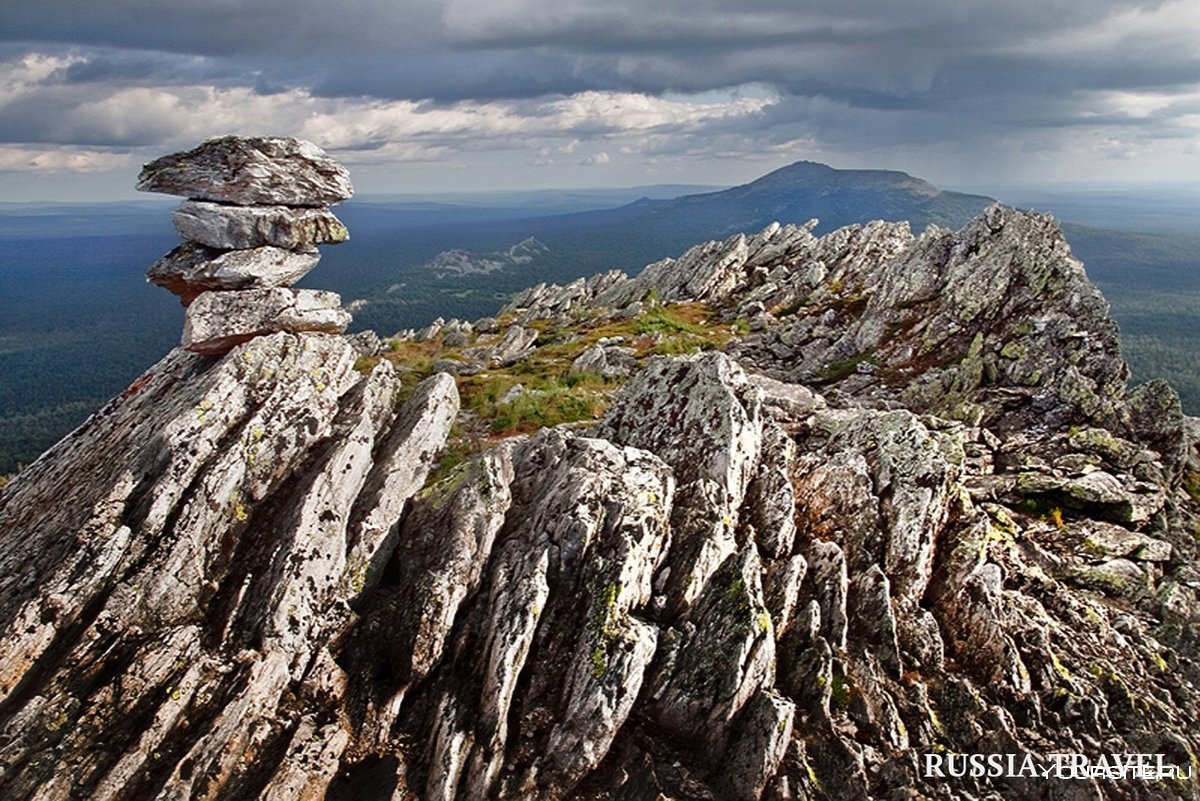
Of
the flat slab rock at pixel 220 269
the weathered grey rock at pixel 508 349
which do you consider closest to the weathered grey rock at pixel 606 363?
the weathered grey rock at pixel 508 349

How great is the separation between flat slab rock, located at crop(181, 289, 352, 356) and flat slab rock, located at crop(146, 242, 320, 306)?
65 cm

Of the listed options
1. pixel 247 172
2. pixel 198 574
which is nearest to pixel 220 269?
pixel 247 172

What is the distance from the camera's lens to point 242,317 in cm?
2312

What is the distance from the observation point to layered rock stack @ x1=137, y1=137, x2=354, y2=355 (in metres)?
23.3

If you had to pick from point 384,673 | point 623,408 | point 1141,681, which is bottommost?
point 1141,681

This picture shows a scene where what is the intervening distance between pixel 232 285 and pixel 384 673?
1525cm

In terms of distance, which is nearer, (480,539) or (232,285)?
(480,539)

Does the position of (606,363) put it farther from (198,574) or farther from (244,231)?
(198,574)

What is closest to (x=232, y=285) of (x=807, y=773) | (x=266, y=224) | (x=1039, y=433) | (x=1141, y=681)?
(x=266, y=224)

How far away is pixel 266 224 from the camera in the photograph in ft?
80.6

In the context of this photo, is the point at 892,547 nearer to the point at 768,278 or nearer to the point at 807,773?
the point at 807,773

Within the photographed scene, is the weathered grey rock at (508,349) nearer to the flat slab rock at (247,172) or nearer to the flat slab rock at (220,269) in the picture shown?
the flat slab rock at (220,269)

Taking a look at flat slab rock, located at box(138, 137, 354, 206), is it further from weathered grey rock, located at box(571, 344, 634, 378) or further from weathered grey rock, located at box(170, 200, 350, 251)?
weathered grey rock, located at box(571, 344, 634, 378)

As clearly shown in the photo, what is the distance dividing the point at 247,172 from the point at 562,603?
61.4ft
